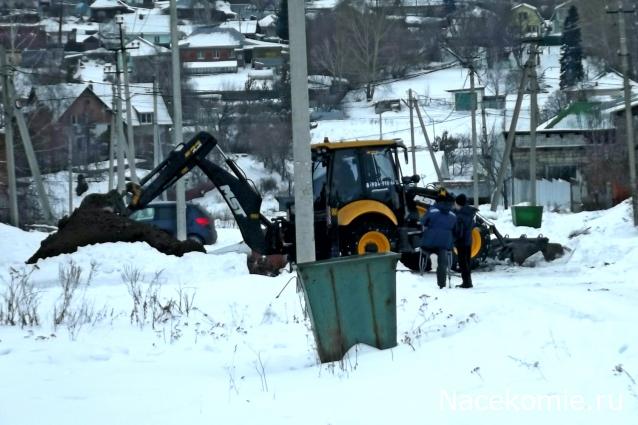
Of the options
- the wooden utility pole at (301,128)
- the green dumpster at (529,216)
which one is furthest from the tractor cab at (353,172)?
the green dumpster at (529,216)

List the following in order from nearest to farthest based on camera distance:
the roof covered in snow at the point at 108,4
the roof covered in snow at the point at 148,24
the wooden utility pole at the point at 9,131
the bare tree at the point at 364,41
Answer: the wooden utility pole at the point at 9,131
the bare tree at the point at 364,41
the roof covered in snow at the point at 148,24
the roof covered in snow at the point at 108,4

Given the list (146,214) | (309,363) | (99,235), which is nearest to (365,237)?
(99,235)

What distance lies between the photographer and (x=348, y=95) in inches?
2650

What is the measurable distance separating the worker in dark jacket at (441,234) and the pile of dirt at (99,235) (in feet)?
22.7

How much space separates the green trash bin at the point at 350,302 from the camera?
9.94 metres

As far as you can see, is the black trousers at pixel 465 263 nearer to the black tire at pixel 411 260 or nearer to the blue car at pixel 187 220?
the black tire at pixel 411 260

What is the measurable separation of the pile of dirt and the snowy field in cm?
605

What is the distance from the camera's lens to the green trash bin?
9.94 meters

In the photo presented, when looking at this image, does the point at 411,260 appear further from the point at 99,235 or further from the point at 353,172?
the point at 99,235

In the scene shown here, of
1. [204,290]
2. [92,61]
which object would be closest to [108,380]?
[204,290]

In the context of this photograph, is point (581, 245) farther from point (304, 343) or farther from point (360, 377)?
point (360, 377)

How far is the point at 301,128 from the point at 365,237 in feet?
17.6

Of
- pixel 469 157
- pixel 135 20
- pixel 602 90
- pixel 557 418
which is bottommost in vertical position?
pixel 557 418

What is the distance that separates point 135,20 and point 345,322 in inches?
4854
